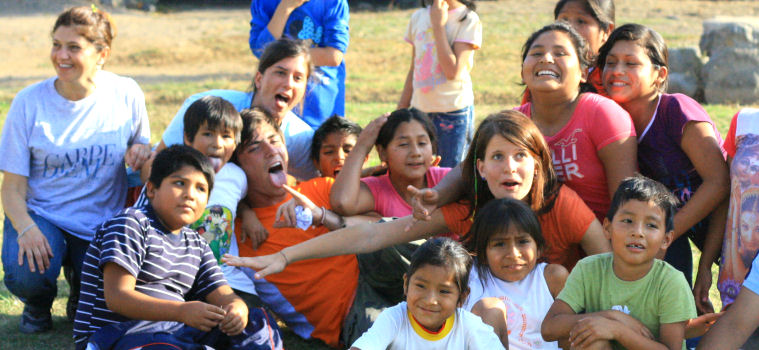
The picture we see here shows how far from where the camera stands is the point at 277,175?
157 inches

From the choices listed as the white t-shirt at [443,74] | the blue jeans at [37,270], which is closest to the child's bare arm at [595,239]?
the white t-shirt at [443,74]

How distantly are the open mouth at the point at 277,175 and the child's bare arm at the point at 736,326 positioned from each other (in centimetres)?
200

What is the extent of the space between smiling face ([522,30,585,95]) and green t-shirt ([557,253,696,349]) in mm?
904

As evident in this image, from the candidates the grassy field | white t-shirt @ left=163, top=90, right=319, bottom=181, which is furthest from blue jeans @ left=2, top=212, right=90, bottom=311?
white t-shirt @ left=163, top=90, right=319, bottom=181

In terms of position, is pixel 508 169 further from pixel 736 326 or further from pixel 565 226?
pixel 736 326

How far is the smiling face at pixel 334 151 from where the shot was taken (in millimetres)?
4242

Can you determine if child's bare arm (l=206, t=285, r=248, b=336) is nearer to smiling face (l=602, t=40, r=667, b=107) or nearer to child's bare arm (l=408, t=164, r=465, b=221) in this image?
child's bare arm (l=408, t=164, r=465, b=221)

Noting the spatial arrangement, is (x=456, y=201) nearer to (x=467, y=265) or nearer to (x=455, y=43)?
(x=467, y=265)

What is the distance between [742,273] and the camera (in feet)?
10.7

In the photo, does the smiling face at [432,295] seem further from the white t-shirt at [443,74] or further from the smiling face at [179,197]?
the white t-shirt at [443,74]

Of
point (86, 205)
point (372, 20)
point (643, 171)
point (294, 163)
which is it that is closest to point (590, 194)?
point (643, 171)

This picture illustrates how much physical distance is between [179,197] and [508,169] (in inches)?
51.3

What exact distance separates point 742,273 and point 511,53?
1040 centimetres

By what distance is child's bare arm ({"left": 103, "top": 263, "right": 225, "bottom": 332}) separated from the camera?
302 centimetres
